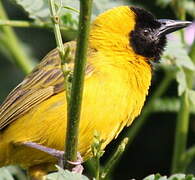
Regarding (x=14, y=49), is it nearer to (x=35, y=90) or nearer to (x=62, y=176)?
(x=35, y=90)

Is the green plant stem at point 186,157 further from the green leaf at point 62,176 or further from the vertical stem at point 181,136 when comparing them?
the green leaf at point 62,176

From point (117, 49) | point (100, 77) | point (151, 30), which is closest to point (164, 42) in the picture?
point (151, 30)

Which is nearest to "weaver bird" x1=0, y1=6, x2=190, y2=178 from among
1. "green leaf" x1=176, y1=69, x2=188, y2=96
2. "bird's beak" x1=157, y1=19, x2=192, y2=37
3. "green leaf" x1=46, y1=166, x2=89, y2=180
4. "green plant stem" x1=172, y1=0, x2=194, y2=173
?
"bird's beak" x1=157, y1=19, x2=192, y2=37

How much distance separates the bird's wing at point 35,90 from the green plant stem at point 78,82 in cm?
128

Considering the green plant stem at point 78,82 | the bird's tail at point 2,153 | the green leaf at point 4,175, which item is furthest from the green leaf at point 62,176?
the bird's tail at point 2,153

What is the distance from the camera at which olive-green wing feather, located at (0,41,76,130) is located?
5.34 metres

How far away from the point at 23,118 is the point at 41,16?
2.70 feet

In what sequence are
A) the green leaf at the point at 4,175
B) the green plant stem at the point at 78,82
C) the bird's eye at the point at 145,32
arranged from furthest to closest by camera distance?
the bird's eye at the point at 145,32 → the green leaf at the point at 4,175 → the green plant stem at the point at 78,82

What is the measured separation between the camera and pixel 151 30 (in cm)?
581

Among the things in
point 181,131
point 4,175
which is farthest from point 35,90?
point 181,131

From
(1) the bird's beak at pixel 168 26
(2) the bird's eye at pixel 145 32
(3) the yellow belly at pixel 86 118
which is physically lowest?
(3) the yellow belly at pixel 86 118

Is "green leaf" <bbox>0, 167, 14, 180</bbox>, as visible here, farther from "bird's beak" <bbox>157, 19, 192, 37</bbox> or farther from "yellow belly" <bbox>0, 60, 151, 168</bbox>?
"bird's beak" <bbox>157, 19, 192, 37</bbox>

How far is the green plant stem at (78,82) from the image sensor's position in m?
3.56

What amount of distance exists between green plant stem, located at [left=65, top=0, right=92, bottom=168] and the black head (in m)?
1.75
